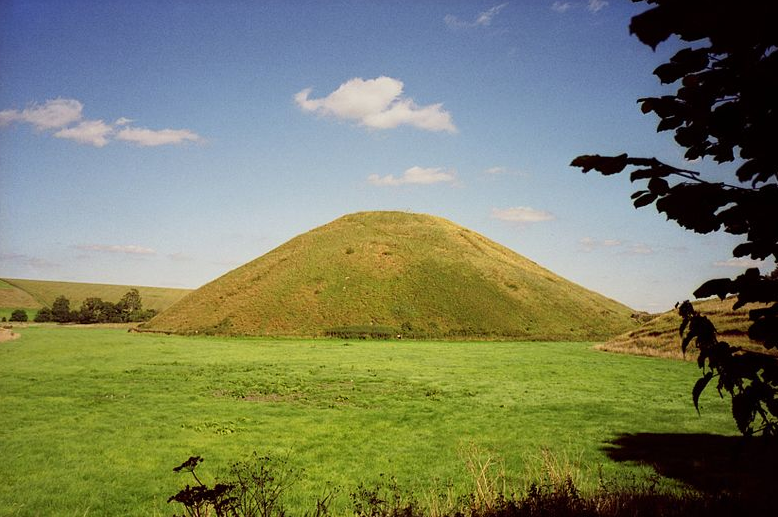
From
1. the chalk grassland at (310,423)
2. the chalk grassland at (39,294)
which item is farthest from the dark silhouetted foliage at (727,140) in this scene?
the chalk grassland at (39,294)

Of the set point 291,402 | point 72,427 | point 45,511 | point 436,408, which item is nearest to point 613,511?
point 45,511

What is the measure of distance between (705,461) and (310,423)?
11739mm

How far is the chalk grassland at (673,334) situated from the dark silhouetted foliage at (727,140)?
3437 cm

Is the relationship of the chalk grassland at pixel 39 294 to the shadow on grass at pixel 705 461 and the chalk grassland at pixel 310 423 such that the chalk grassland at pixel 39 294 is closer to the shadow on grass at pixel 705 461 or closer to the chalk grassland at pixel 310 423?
the chalk grassland at pixel 310 423

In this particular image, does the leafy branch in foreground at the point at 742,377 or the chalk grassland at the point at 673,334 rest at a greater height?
the leafy branch in foreground at the point at 742,377

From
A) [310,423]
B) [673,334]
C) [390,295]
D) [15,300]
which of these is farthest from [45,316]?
[673,334]

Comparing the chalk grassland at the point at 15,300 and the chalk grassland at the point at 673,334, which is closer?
the chalk grassland at the point at 673,334

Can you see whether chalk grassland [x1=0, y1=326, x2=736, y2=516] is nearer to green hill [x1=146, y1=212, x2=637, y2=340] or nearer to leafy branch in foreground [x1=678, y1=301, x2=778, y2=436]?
leafy branch in foreground [x1=678, y1=301, x2=778, y2=436]

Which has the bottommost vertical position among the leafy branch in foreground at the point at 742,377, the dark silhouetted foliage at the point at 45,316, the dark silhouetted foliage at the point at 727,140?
the dark silhouetted foliage at the point at 45,316

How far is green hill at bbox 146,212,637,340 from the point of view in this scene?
72.8m

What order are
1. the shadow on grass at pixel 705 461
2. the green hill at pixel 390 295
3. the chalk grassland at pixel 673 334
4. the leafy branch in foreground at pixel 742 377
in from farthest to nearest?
the green hill at pixel 390 295
the chalk grassland at pixel 673 334
the shadow on grass at pixel 705 461
the leafy branch in foreground at pixel 742 377

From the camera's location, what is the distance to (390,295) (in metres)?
81.4

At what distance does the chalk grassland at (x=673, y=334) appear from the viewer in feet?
108

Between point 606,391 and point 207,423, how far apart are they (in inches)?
716
